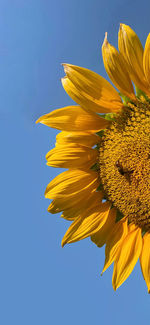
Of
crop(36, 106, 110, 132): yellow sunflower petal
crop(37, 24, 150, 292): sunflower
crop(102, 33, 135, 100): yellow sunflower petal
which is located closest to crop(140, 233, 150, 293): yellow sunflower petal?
crop(37, 24, 150, 292): sunflower

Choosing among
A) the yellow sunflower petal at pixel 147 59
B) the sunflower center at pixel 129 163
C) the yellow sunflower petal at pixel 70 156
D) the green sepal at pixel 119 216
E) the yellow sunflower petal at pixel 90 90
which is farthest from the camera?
the green sepal at pixel 119 216

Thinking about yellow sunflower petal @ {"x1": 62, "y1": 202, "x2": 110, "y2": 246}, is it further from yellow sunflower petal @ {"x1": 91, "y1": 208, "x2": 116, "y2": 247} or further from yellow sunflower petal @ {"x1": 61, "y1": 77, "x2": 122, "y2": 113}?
yellow sunflower petal @ {"x1": 61, "y1": 77, "x2": 122, "y2": 113}

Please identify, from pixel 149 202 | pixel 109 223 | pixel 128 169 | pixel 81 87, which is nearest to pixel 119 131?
pixel 128 169

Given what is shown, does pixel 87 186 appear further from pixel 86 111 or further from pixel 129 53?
pixel 129 53

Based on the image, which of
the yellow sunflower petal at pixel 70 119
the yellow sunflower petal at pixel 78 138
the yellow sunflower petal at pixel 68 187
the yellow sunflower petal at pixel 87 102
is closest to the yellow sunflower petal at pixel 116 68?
the yellow sunflower petal at pixel 87 102

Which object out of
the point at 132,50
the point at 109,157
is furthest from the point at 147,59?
the point at 109,157

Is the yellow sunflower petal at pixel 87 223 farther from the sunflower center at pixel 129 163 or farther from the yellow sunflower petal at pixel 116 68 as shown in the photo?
the yellow sunflower petal at pixel 116 68

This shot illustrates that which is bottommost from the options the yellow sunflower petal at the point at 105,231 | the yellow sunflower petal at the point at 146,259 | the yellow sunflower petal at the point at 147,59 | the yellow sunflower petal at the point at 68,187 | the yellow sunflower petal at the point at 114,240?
the yellow sunflower petal at the point at 146,259

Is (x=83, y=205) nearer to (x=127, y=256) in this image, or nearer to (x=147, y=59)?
(x=127, y=256)
